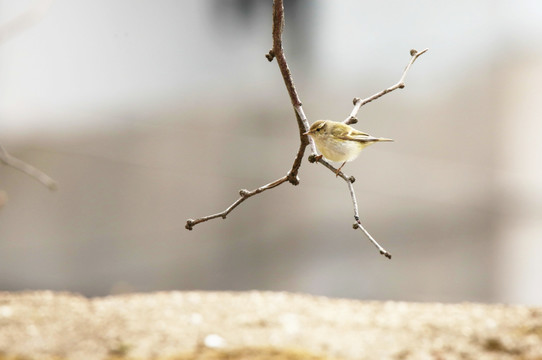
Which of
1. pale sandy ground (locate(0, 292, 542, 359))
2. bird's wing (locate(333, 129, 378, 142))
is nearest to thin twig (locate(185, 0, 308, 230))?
bird's wing (locate(333, 129, 378, 142))

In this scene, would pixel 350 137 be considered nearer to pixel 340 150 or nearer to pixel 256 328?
pixel 340 150

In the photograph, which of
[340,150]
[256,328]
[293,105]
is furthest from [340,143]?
[256,328]

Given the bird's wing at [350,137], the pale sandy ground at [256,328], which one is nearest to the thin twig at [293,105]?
the bird's wing at [350,137]

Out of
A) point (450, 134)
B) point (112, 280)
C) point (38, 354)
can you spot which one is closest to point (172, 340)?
point (38, 354)

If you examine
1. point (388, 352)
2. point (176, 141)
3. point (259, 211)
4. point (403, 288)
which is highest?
point (176, 141)

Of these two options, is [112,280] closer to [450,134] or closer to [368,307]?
[368,307]

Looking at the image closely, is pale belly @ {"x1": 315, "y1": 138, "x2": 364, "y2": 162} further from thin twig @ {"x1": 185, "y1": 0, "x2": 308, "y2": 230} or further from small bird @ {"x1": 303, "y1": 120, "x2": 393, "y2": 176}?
thin twig @ {"x1": 185, "y1": 0, "x2": 308, "y2": 230}

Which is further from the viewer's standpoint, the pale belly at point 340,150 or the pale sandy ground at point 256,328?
the pale sandy ground at point 256,328

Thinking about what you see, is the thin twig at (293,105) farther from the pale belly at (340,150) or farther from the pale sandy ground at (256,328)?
the pale sandy ground at (256,328)
